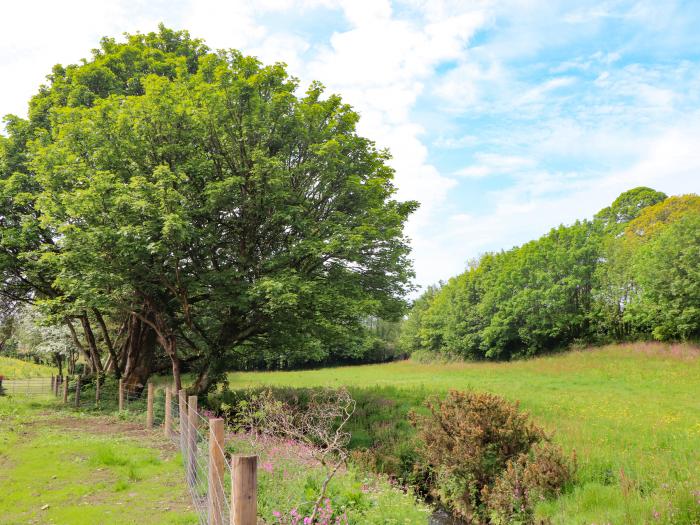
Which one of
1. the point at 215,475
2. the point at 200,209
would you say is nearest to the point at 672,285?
the point at 200,209

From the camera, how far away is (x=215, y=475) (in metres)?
5.84

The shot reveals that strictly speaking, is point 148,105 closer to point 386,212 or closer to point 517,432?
point 386,212

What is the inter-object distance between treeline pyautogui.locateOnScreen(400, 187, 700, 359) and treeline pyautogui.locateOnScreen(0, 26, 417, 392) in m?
24.5

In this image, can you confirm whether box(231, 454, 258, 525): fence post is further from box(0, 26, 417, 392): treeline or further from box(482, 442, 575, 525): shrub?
box(0, 26, 417, 392): treeline

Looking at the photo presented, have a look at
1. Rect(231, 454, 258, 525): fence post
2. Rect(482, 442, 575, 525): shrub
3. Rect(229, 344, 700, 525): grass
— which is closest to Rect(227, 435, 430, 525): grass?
Rect(482, 442, 575, 525): shrub

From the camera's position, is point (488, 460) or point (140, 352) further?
point (140, 352)

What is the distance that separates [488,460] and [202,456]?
6385 mm

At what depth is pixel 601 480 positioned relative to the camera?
986 centimetres

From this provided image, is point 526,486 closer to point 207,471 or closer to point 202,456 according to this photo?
point 207,471

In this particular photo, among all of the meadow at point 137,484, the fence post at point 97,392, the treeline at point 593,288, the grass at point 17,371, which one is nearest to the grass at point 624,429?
A: the meadow at point 137,484

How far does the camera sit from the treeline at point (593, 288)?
117 ft

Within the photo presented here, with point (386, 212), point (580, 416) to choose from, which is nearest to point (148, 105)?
point (386, 212)

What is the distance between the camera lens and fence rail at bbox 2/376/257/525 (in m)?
→ 3.61

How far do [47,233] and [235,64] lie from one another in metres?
11.9
